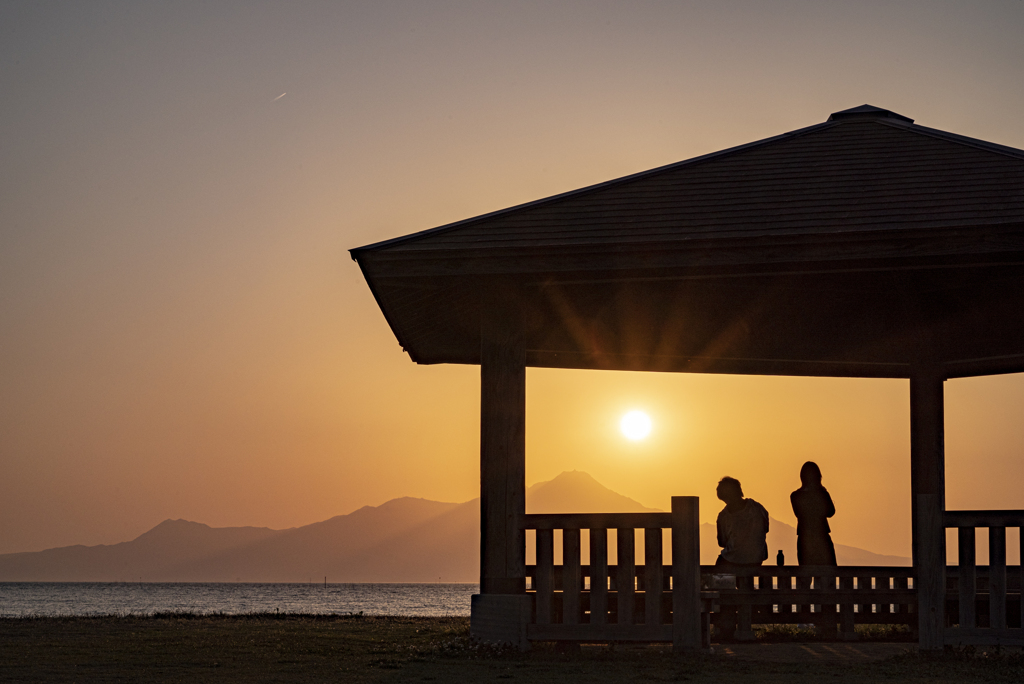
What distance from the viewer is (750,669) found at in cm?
838

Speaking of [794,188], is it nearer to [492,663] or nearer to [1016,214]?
[1016,214]

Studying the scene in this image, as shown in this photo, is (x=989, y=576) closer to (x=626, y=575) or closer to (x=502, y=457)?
(x=626, y=575)

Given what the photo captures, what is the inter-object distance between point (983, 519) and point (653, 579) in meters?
2.78

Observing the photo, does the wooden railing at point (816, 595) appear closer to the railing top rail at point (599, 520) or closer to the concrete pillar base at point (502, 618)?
the railing top rail at point (599, 520)

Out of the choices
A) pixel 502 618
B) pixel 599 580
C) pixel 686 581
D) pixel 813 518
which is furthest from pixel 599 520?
pixel 813 518

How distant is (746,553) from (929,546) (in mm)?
2146

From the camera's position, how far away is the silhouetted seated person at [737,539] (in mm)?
10891

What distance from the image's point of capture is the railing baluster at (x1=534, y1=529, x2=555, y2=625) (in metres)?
9.39

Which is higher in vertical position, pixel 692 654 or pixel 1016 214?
pixel 1016 214

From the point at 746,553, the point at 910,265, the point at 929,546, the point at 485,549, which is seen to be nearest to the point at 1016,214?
the point at 910,265

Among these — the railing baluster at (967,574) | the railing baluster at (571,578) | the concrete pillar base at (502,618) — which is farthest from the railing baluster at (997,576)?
the concrete pillar base at (502,618)

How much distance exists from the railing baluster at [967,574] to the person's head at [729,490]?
92.2 inches

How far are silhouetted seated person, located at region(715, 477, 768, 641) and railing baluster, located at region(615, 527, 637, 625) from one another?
2072 mm

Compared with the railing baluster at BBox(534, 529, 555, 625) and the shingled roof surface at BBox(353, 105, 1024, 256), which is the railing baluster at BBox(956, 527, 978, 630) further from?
the railing baluster at BBox(534, 529, 555, 625)
